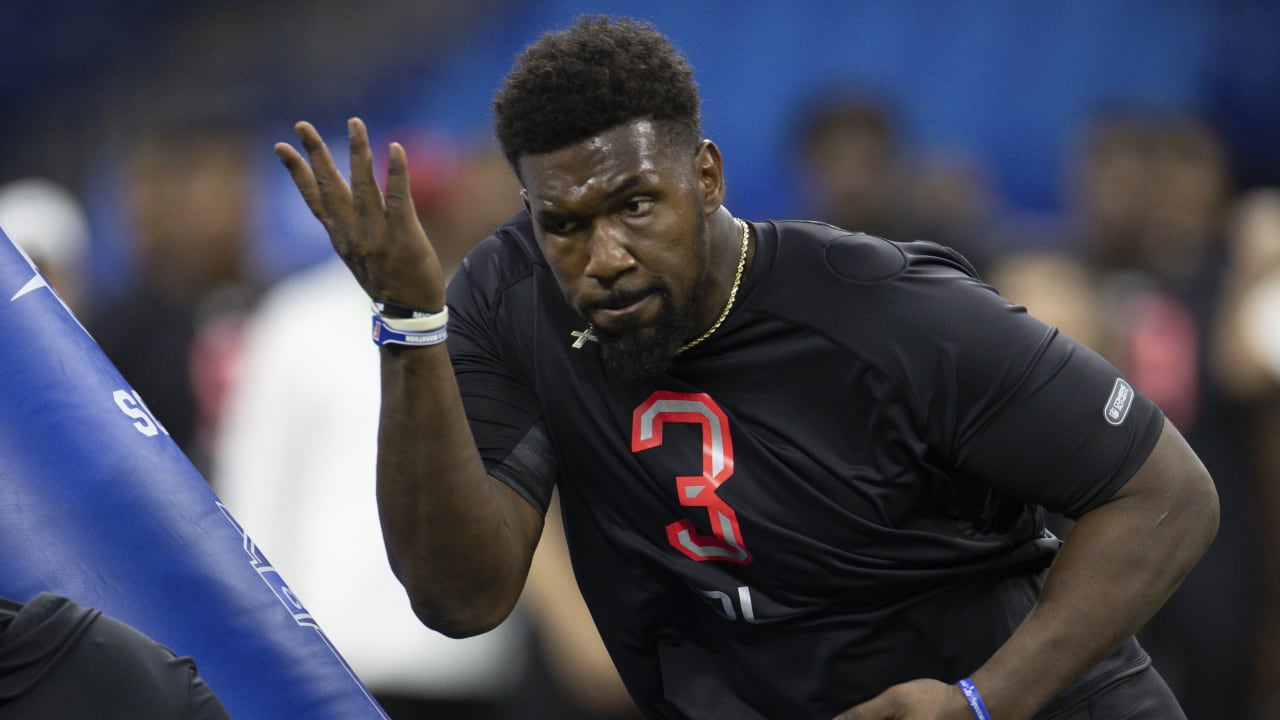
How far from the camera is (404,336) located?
2758 mm

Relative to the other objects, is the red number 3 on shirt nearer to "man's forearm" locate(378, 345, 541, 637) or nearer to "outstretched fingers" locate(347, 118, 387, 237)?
"man's forearm" locate(378, 345, 541, 637)

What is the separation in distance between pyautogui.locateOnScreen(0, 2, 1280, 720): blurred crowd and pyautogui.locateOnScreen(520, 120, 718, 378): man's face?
226 cm

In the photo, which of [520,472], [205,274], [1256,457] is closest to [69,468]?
[520,472]

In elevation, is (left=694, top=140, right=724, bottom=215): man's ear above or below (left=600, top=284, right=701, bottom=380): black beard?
above

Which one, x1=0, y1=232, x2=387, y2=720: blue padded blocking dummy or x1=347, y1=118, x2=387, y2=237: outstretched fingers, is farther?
x1=0, y1=232, x2=387, y2=720: blue padded blocking dummy

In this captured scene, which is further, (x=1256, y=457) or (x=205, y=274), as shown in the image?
(x=205, y=274)

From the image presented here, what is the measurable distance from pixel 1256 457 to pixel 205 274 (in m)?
3.72

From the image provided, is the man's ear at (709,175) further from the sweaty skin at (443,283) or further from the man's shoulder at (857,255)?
the man's shoulder at (857,255)

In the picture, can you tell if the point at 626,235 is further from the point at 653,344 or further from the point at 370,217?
the point at 370,217

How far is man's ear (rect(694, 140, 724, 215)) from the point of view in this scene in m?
3.05

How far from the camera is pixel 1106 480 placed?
9.57 ft

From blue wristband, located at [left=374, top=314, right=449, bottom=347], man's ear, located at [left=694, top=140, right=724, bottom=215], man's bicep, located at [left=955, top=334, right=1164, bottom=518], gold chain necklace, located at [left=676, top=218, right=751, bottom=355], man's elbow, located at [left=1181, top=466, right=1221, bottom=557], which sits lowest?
man's elbow, located at [left=1181, top=466, right=1221, bottom=557]

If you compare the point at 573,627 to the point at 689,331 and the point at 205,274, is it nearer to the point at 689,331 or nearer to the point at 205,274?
the point at 205,274

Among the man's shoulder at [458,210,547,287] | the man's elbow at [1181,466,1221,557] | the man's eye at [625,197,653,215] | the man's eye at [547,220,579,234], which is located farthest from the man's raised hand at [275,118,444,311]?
the man's elbow at [1181,466,1221,557]
